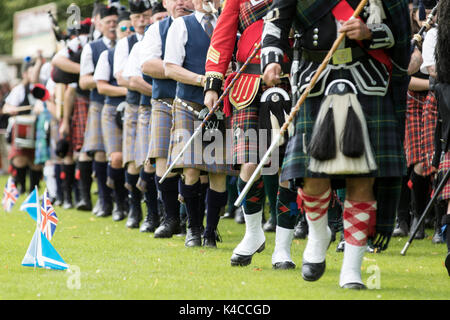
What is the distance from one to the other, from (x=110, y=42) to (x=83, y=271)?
15.2ft

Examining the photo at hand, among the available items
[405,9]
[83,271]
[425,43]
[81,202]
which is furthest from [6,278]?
[81,202]

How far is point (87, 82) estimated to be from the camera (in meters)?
9.60

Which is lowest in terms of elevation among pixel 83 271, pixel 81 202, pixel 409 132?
pixel 81 202

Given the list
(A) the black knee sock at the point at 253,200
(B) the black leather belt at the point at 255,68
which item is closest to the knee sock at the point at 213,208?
(A) the black knee sock at the point at 253,200

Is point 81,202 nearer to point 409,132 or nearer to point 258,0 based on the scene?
point 409,132

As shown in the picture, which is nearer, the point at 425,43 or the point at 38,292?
the point at 38,292

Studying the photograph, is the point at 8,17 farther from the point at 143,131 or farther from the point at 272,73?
the point at 272,73

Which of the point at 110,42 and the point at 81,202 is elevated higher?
the point at 110,42

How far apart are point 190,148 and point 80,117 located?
4.20 meters

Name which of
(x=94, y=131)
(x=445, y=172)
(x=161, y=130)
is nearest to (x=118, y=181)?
(x=94, y=131)

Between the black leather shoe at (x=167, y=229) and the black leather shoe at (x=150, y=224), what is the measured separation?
580 millimetres

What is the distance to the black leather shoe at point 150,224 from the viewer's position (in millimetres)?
8125

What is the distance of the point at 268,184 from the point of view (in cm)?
736

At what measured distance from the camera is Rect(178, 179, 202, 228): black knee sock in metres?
6.88
